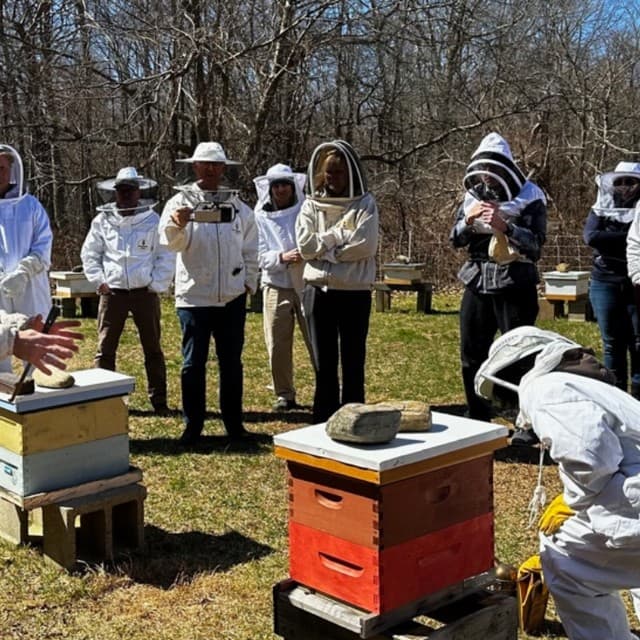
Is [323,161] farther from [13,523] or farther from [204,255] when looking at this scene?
[13,523]

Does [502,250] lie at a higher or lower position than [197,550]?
higher

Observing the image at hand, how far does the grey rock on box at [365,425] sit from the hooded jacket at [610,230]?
3.59 metres

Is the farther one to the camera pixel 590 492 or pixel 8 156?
pixel 8 156

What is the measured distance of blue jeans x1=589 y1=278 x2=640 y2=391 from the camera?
5824mm

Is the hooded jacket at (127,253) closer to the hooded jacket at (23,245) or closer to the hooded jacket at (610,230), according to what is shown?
the hooded jacket at (23,245)

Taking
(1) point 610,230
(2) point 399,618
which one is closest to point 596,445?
(2) point 399,618

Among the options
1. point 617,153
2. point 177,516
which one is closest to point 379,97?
point 617,153

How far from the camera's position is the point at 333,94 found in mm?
15188

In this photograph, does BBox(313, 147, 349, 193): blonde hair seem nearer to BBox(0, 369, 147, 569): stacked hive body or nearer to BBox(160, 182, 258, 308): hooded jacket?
BBox(160, 182, 258, 308): hooded jacket

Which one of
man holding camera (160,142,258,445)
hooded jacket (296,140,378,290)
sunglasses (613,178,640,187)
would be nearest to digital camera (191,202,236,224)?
man holding camera (160,142,258,445)

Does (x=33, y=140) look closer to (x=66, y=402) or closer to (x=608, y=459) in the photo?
(x=66, y=402)

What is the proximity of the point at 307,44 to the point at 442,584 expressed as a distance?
1138 cm

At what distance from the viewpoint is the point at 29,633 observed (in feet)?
10.4

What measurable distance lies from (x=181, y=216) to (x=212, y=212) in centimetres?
21
